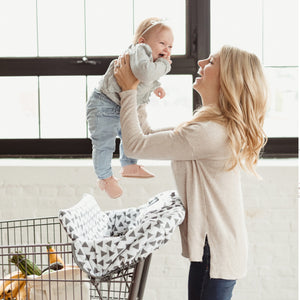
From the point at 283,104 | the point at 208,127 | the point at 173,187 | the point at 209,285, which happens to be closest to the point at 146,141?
the point at 208,127

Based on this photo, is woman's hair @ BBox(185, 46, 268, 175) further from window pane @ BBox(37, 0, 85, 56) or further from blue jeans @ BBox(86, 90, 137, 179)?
window pane @ BBox(37, 0, 85, 56)

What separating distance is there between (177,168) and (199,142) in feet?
0.47

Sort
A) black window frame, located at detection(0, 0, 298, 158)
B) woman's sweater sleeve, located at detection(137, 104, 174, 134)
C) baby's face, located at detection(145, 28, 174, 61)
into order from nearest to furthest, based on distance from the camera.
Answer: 1. baby's face, located at detection(145, 28, 174, 61)
2. woman's sweater sleeve, located at detection(137, 104, 174, 134)
3. black window frame, located at detection(0, 0, 298, 158)

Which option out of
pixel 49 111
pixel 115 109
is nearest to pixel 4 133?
pixel 49 111

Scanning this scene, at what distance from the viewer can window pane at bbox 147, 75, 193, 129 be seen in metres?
2.95

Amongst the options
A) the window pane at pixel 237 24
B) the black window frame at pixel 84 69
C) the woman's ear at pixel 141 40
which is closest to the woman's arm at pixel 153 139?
the woman's ear at pixel 141 40

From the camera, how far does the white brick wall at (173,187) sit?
272 cm

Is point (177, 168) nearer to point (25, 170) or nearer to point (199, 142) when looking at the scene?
point (199, 142)

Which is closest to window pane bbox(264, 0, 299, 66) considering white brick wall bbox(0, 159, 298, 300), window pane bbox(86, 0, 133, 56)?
white brick wall bbox(0, 159, 298, 300)

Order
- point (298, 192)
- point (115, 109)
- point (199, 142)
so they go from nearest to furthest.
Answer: point (199, 142) → point (115, 109) → point (298, 192)

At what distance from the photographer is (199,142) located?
5.41 ft

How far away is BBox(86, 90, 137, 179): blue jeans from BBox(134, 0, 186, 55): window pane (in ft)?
3.96

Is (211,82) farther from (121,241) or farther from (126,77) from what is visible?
(121,241)

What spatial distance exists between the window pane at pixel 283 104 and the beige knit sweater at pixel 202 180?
1.35 m
